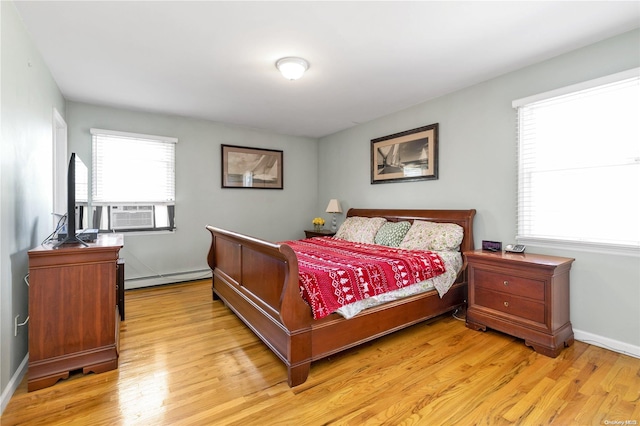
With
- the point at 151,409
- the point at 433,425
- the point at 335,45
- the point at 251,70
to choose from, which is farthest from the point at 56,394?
the point at 335,45

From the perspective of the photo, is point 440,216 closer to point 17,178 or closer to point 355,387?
point 355,387

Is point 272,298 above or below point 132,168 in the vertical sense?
below

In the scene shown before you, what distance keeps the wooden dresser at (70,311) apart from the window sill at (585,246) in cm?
352

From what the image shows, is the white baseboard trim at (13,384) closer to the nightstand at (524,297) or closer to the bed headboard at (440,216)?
the nightstand at (524,297)

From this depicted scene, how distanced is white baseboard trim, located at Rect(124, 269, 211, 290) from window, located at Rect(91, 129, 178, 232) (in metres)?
0.69

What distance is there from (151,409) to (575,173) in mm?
3609

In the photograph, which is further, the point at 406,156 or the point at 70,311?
the point at 406,156

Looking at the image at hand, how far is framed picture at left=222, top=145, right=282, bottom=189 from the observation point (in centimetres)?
483

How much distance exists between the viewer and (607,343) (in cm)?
242

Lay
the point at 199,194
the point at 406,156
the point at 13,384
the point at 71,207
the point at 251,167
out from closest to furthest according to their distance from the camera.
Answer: the point at 13,384 → the point at 71,207 → the point at 406,156 → the point at 199,194 → the point at 251,167

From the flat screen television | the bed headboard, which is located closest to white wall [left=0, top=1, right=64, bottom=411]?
the flat screen television

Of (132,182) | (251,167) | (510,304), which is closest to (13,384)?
(132,182)

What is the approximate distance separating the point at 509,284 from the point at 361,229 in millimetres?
1921

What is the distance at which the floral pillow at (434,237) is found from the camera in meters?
3.21
